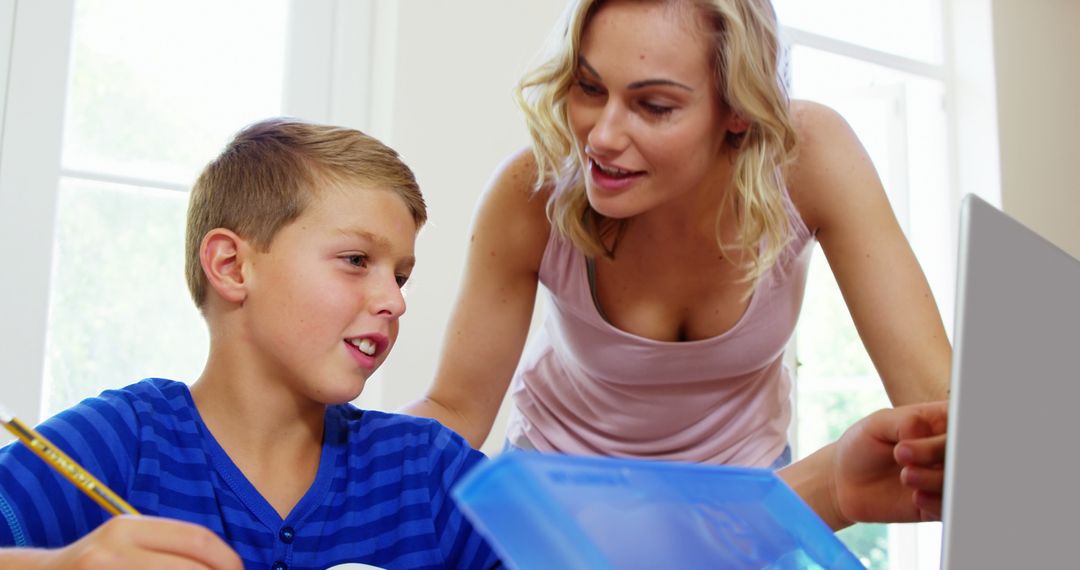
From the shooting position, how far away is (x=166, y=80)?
2.23 m

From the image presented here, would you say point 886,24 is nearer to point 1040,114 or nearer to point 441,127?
point 1040,114

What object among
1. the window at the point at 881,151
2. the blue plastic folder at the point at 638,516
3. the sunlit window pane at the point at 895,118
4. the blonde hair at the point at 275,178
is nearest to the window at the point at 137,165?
the blonde hair at the point at 275,178

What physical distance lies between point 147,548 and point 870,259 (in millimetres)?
992

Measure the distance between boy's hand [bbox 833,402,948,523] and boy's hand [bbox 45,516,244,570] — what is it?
18.2 inches

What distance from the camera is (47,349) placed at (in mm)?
2027

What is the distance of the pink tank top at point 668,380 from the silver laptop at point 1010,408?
0.92 meters

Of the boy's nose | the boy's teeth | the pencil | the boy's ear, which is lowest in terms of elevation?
the pencil

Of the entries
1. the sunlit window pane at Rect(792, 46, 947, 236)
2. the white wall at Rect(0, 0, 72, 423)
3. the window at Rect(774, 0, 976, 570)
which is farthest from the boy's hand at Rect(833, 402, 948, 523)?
the sunlit window pane at Rect(792, 46, 947, 236)

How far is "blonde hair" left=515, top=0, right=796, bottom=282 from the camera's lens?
121 centimetres

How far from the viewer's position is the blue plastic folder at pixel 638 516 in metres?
0.36

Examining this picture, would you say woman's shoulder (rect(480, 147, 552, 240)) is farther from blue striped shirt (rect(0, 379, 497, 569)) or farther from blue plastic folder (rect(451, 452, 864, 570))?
blue plastic folder (rect(451, 452, 864, 570))

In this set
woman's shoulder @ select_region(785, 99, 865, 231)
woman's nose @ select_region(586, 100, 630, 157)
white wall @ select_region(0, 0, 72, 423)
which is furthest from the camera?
white wall @ select_region(0, 0, 72, 423)

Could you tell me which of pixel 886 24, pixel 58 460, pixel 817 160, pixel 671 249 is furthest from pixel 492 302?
pixel 886 24

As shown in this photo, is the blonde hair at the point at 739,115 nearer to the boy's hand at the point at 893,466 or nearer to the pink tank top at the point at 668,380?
the pink tank top at the point at 668,380
